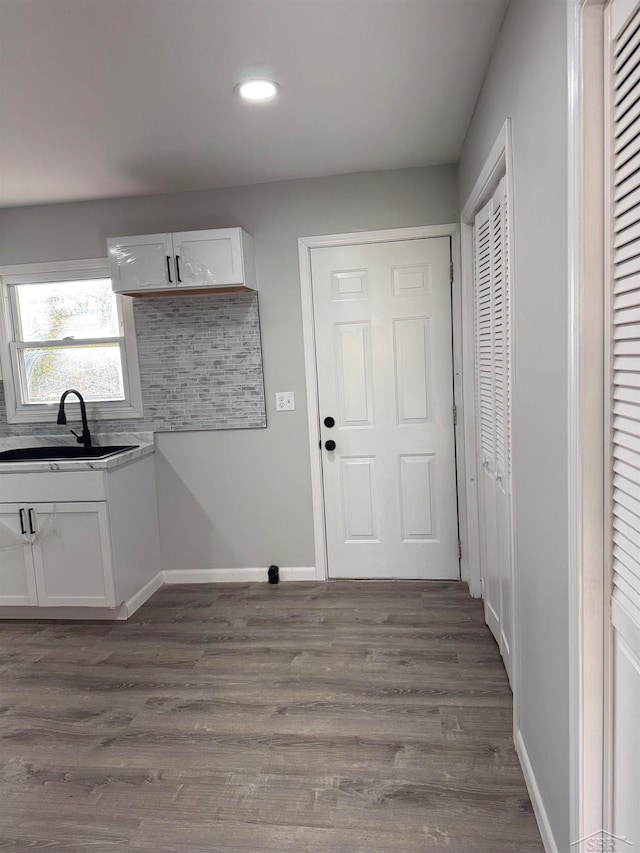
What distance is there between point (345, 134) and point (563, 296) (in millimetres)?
1838

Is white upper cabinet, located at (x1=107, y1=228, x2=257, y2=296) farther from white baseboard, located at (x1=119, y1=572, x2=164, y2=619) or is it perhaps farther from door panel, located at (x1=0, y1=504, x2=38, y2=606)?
white baseboard, located at (x1=119, y1=572, x2=164, y2=619)

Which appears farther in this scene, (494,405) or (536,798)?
(494,405)

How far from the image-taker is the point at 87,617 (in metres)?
3.28

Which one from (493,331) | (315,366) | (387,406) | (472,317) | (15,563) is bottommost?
(15,563)

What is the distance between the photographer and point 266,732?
2.18m

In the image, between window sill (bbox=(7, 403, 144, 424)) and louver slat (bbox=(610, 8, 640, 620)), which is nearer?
louver slat (bbox=(610, 8, 640, 620))

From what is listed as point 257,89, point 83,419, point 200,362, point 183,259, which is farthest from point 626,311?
point 83,419

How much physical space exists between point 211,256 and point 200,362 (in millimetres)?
670

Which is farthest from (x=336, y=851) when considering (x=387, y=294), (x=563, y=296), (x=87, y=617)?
(x=387, y=294)

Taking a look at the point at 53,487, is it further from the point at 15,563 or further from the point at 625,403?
the point at 625,403

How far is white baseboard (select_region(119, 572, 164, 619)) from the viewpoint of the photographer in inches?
130

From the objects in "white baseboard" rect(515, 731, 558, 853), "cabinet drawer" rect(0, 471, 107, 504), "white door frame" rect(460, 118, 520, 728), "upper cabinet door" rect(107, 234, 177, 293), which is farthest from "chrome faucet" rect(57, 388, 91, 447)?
"white baseboard" rect(515, 731, 558, 853)

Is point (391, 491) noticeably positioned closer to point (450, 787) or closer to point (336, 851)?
point (450, 787)

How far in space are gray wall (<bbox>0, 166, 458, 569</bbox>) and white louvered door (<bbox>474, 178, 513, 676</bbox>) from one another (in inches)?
28.8
